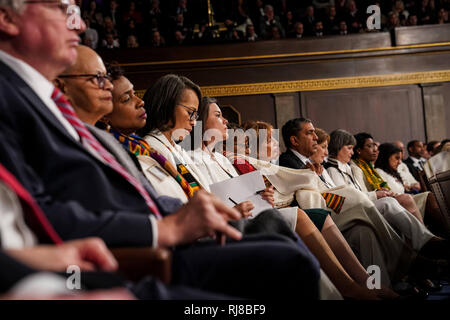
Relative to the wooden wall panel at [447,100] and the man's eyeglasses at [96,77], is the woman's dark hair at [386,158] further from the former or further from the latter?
the man's eyeglasses at [96,77]

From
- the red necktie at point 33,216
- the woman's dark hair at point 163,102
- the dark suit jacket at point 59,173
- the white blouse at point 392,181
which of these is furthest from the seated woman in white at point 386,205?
the red necktie at point 33,216

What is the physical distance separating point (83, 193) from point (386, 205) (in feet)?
9.72

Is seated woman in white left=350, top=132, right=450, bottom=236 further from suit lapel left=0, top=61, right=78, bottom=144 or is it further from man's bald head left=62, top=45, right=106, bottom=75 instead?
suit lapel left=0, top=61, right=78, bottom=144

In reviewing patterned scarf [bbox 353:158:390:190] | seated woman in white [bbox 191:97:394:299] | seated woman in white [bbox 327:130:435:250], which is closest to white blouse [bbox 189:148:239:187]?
seated woman in white [bbox 191:97:394:299]

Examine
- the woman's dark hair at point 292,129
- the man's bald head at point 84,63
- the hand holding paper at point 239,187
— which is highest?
the man's bald head at point 84,63

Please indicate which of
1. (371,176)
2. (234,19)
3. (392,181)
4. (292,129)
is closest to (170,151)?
(292,129)

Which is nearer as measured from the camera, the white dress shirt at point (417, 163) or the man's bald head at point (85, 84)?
the man's bald head at point (85, 84)

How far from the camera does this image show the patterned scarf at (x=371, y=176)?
4993mm

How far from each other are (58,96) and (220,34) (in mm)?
7862

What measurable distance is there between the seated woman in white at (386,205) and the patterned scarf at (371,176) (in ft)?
0.77

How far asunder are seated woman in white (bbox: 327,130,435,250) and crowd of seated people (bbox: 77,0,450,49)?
3910 millimetres

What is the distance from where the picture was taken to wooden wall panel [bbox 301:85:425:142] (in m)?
8.59

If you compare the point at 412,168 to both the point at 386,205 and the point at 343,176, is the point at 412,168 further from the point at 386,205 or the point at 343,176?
the point at 386,205
